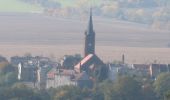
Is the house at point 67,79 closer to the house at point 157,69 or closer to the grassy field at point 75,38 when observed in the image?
the house at point 157,69

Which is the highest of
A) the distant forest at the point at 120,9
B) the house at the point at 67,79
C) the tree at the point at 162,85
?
the distant forest at the point at 120,9

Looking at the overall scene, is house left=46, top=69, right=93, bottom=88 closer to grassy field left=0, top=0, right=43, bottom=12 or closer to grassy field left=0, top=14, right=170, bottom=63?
grassy field left=0, top=14, right=170, bottom=63

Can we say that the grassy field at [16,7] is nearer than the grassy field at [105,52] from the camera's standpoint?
No

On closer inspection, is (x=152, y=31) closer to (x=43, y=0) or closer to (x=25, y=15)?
(x=25, y=15)

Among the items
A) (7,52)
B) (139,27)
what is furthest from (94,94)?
(139,27)

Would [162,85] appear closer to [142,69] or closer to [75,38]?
[142,69]

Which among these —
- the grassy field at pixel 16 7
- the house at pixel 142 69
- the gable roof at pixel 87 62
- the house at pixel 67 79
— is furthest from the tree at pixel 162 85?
the grassy field at pixel 16 7

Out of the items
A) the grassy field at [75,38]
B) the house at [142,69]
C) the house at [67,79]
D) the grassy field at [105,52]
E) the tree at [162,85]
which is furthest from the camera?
the grassy field at [75,38]

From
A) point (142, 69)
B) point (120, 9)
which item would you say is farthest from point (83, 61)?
point (120, 9)

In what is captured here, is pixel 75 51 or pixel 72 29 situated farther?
pixel 72 29
